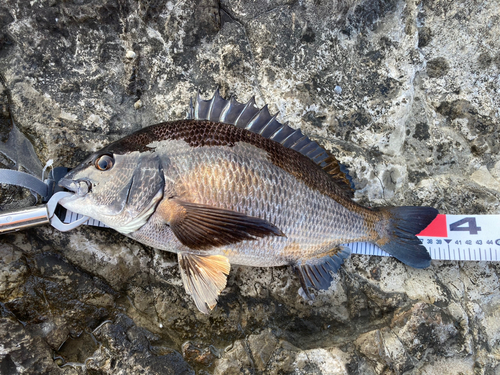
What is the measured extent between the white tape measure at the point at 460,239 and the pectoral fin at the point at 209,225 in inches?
39.5

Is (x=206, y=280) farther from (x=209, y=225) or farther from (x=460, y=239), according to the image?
(x=460, y=239)

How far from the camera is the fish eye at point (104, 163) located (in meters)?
2.16

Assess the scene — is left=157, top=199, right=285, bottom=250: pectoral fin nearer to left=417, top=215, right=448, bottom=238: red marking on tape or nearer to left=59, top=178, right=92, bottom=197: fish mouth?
left=59, top=178, right=92, bottom=197: fish mouth

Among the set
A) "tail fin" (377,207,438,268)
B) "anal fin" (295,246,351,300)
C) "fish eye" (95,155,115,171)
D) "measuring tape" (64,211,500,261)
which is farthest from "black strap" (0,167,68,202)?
"tail fin" (377,207,438,268)

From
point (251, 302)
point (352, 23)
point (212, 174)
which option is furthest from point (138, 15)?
point (251, 302)

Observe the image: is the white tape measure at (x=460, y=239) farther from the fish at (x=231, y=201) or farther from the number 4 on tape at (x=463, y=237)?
the fish at (x=231, y=201)

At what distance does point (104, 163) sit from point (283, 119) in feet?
4.71

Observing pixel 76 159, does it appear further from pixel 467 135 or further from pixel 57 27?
pixel 467 135

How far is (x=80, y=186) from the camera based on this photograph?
212cm

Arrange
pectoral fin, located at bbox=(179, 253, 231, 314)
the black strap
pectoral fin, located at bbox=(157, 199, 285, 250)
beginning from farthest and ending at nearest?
pectoral fin, located at bbox=(179, 253, 231, 314) → the black strap → pectoral fin, located at bbox=(157, 199, 285, 250)

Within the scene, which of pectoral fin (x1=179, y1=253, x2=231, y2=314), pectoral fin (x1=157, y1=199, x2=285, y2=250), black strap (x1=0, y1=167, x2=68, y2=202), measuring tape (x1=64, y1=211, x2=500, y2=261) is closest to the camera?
pectoral fin (x1=157, y1=199, x2=285, y2=250)

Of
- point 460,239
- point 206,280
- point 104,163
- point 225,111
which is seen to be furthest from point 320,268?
point 104,163

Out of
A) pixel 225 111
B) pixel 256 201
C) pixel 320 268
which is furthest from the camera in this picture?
pixel 320 268

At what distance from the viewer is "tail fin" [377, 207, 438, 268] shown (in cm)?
256
